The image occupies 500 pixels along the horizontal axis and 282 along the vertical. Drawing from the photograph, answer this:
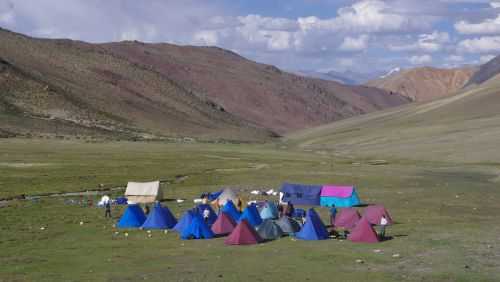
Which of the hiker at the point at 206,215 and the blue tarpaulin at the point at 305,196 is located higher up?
the blue tarpaulin at the point at 305,196

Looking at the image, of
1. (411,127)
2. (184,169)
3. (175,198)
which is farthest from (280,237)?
(411,127)

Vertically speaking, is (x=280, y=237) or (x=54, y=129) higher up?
(x=54, y=129)

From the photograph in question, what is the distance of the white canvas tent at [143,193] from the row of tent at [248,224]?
10.9m

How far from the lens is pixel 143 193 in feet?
160

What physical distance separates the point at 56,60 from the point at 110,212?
163173mm

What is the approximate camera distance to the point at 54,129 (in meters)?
135

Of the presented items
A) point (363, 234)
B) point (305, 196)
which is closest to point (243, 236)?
point (363, 234)

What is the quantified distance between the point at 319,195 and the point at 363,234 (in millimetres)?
16244

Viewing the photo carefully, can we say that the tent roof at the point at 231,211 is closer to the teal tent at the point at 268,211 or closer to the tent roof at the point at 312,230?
the teal tent at the point at 268,211

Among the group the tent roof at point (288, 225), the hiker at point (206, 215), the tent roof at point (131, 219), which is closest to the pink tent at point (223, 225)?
the hiker at point (206, 215)

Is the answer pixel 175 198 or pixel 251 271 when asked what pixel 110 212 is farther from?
pixel 251 271

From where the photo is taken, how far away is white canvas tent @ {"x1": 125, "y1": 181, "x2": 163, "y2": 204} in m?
48.4

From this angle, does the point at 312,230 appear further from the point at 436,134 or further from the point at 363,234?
the point at 436,134

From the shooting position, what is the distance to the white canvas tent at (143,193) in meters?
48.4
